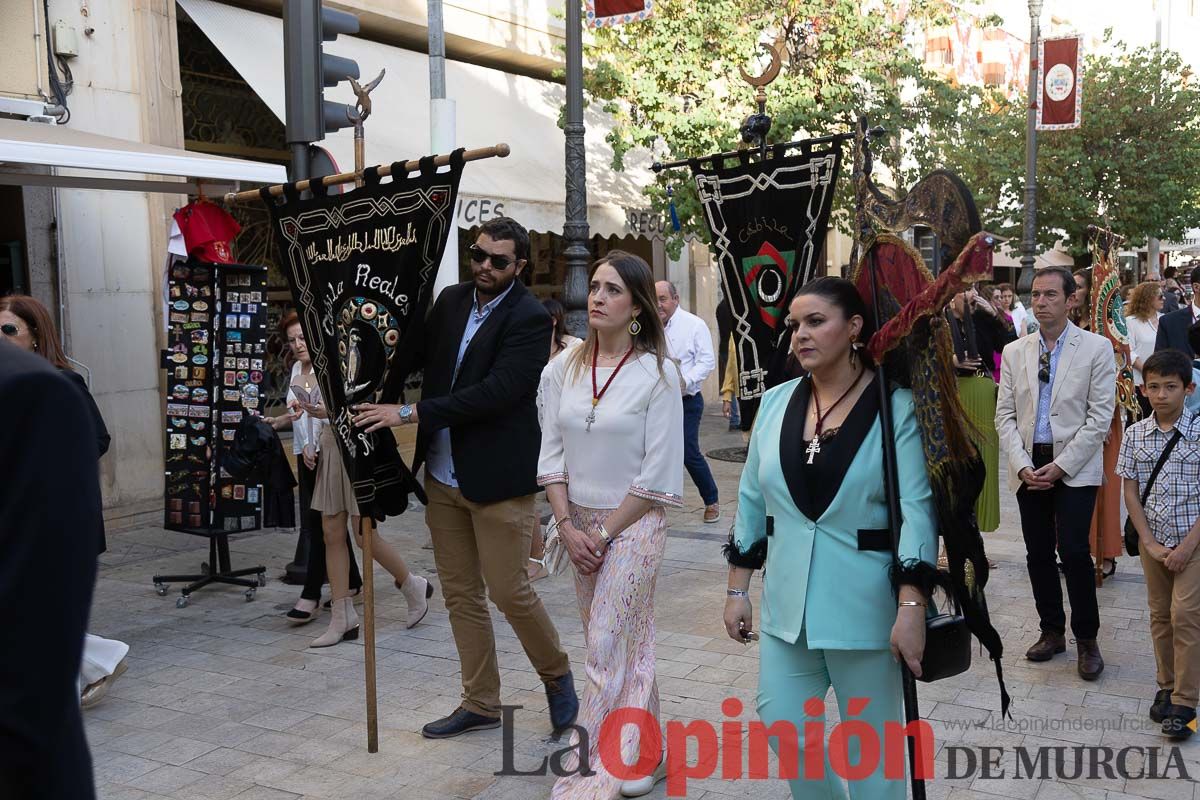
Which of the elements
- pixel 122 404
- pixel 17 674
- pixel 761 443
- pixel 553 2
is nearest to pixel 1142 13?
pixel 553 2

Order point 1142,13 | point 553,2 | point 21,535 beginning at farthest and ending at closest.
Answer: point 1142,13 < point 553,2 < point 21,535

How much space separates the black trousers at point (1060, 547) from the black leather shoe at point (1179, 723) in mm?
797

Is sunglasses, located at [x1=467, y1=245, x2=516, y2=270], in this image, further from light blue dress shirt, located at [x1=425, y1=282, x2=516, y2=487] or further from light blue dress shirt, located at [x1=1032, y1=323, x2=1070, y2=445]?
light blue dress shirt, located at [x1=1032, y1=323, x2=1070, y2=445]

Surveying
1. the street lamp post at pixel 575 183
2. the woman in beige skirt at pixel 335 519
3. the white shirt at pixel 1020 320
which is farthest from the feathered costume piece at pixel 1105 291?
the white shirt at pixel 1020 320

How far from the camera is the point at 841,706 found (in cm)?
324

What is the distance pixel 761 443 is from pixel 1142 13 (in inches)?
1676

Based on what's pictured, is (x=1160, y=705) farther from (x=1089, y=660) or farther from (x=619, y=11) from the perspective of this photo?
(x=619, y=11)

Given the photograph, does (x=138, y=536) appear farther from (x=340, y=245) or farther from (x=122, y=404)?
(x=340, y=245)

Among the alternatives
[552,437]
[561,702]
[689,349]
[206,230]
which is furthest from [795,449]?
[689,349]

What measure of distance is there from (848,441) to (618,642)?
1.32 metres

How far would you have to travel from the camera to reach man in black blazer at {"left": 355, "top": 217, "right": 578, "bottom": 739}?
451cm

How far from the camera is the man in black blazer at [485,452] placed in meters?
4.51

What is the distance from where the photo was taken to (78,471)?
3.89ft

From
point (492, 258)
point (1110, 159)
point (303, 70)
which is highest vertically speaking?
point (1110, 159)
